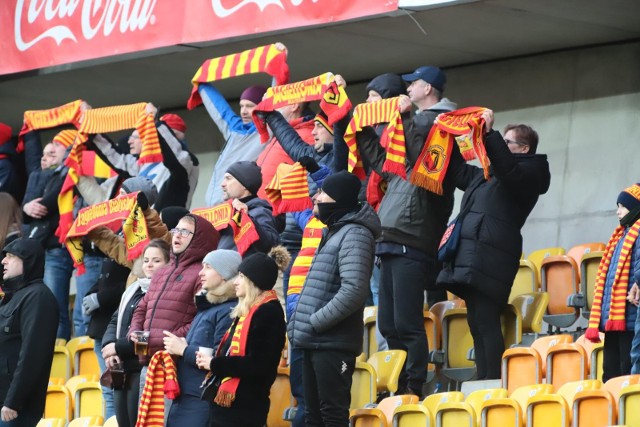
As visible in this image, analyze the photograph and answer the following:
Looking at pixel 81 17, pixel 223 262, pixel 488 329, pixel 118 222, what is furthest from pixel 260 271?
pixel 81 17

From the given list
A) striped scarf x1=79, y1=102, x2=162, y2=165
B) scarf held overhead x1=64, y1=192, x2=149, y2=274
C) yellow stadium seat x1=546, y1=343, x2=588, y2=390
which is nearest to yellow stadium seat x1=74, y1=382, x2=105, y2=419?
scarf held overhead x1=64, y1=192, x2=149, y2=274

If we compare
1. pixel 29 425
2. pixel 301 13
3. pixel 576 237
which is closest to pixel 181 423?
pixel 29 425

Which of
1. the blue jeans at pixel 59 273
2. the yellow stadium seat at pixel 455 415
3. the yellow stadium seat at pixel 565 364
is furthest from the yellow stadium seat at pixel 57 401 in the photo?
the yellow stadium seat at pixel 565 364

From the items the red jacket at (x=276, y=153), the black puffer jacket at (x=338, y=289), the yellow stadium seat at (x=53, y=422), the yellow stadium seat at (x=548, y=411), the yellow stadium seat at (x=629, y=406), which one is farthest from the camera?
the red jacket at (x=276, y=153)

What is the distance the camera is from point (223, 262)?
740 cm

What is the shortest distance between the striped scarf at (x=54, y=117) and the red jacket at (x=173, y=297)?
3.13 m

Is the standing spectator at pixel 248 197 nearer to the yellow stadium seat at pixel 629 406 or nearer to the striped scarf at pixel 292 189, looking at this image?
the striped scarf at pixel 292 189

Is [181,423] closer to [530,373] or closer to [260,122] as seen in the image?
[530,373]

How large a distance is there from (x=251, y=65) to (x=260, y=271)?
8.87ft

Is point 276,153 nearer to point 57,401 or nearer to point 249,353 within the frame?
point 57,401

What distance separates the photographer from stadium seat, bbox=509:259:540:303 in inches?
368

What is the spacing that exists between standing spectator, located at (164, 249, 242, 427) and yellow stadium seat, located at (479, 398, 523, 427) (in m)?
1.39

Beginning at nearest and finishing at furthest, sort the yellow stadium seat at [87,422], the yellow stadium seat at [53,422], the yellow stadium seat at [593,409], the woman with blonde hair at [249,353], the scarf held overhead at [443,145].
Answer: the yellow stadium seat at [593,409], the woman with blonde hair at [249,353], the scarf held overhead at [443,145], the yellow stadium seat at [87,422], the yellow stadium seat at [53,422]

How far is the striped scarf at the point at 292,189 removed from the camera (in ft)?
27.6
